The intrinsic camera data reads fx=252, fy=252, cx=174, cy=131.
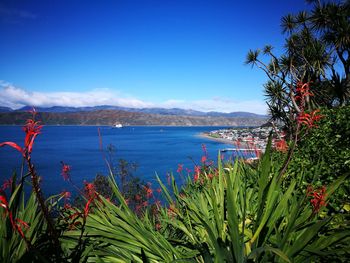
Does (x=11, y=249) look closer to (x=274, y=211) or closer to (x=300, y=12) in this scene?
(x=274, y=211)

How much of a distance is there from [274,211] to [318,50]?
10880mm

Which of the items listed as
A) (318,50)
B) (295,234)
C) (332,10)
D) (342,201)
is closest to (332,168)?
(342,201)

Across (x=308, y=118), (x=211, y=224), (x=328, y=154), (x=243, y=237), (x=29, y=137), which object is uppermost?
(x=308, y=118)

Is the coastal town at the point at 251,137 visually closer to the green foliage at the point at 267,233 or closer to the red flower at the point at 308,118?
the red flower at the point at 308,118

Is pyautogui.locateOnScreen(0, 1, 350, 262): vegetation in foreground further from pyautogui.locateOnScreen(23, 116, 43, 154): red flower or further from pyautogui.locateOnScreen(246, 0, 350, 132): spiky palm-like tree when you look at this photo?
pyautogui.locateOnScreen(246, 0, 350, 132): spiky palm-like tree

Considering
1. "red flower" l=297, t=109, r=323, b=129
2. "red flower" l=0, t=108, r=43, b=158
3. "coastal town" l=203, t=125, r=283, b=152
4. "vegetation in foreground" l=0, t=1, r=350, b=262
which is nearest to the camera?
"red flower" l=0, t=108, r=43, b=158

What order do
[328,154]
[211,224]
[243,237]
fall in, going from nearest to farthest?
[243,237] < [211,224] < [328,154]

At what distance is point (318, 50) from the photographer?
10.3 metres

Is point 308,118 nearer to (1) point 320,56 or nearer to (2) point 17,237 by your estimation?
(2) point 17,237

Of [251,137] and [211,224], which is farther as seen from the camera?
[251,137]

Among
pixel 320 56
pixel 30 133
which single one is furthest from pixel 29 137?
pixel 320 56

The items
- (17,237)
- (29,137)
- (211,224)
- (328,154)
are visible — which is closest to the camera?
(29,137)

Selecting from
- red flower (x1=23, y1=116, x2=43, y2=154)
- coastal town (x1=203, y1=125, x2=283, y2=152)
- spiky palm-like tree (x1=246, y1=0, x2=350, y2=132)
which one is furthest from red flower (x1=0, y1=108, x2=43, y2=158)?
spiky palm-like tree (x1=246, y1=0, x2=350, y2=132)

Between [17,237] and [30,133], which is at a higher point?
[30,133]
